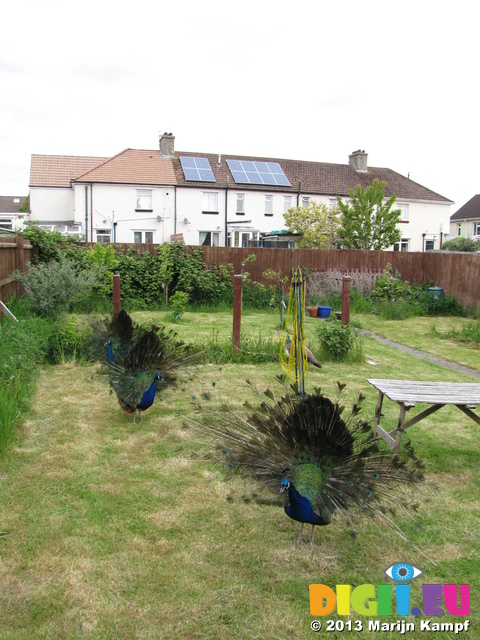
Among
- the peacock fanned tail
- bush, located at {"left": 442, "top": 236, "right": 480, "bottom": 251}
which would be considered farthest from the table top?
bush, located at {"left": 442, "top": 236, "right": 480, "bottom": 251}

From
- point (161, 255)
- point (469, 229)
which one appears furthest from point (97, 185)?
point (469, 229)

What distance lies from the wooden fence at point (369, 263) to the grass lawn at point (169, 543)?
11.8m

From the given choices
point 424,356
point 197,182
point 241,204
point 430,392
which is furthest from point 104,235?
point 430,392

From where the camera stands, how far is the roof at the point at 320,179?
108ft

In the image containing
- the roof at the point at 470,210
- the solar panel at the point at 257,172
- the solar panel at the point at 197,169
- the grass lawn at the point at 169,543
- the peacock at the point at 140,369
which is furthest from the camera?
the roof at the point at 470,210

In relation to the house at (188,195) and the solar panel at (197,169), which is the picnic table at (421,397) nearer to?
the house at (188,195)

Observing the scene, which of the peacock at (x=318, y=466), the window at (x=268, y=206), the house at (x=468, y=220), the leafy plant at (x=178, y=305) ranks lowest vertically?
the peacock at (x=318, y=466)

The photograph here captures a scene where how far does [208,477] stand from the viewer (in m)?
4.54

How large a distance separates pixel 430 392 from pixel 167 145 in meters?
31.8

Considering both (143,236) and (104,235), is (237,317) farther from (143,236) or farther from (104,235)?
(104,235)

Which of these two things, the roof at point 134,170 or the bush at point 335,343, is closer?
the bush at point 335,343

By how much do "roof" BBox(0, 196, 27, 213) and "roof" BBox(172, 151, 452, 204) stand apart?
2745cm

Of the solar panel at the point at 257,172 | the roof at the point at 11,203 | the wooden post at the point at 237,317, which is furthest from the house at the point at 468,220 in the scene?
the wooden post at the point at 237,317

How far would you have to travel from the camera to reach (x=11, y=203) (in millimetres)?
58188
